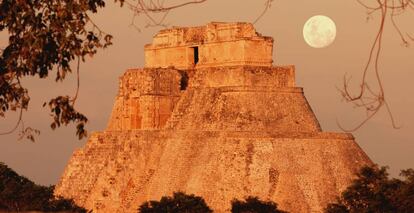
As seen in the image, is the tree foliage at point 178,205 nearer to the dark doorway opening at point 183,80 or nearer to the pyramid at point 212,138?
the pyramid at point 212,138

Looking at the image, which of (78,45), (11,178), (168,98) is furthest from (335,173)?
(78,45)

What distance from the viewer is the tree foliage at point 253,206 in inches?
1604

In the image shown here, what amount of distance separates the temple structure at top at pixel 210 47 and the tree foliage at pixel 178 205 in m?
6.93

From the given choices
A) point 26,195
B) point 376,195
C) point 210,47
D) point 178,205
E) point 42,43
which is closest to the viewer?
point 42,43

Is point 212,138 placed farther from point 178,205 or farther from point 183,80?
point 183,80

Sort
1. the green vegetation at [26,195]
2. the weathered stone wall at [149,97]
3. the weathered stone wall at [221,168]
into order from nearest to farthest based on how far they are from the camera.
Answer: the weathered stone wall at [221,168] < the green vegetation at [26,195] < the weathered stone wall at [149,97]

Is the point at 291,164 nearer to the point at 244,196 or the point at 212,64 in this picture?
the point at 244,196

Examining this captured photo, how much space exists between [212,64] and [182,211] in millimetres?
8596

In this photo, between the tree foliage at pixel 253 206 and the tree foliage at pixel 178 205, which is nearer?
the tree foliage at pixel 253 206

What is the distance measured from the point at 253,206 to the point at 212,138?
4337 millimetres

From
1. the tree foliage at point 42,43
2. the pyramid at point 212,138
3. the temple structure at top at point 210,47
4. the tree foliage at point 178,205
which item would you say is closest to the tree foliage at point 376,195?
the pyramid at point 212,138

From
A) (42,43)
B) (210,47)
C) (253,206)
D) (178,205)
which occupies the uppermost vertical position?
(210,47)

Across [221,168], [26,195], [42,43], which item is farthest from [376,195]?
[42,43]

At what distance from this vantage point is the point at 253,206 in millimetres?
40938
